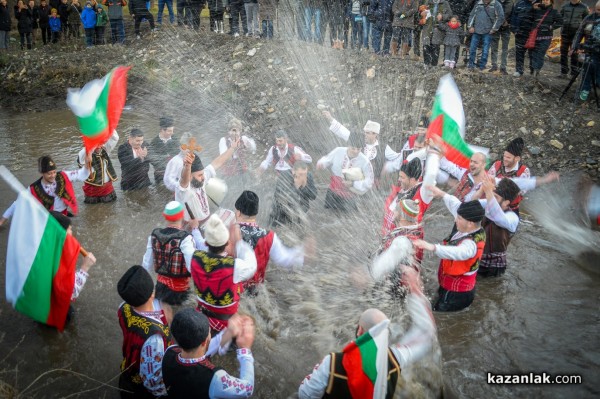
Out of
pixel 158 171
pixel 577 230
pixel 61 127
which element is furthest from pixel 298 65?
pixel 577 230

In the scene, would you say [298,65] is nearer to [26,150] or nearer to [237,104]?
[237,104]

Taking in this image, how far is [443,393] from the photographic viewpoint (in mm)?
4117

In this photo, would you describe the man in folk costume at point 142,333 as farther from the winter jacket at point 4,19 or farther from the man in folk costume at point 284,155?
the winter jacket at point 4,19

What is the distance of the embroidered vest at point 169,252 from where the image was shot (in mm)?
4227

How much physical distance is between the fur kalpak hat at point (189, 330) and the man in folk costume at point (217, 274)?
2.48 feet

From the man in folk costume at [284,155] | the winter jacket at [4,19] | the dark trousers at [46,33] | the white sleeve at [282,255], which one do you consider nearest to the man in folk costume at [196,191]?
the white sleeve at [282,255]

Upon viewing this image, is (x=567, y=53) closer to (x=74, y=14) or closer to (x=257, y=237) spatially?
(x=257, y=237)

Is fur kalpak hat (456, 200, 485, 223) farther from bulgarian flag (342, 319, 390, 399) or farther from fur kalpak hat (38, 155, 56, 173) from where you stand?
fur kalpak hat (38, 155, 56, 173)

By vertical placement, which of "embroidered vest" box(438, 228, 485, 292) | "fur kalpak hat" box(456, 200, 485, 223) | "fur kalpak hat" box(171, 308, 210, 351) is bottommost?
"embroidered vest" box(438, 228, 485, 292)

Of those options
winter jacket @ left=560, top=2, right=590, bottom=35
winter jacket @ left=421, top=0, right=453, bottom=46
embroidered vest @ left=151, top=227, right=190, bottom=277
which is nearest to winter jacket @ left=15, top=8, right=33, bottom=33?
winter jacket @ left=421, top=0, right=453, bottom=46

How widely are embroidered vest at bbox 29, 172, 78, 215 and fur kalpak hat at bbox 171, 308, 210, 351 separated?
14.2ft

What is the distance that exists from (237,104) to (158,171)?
14.6ft

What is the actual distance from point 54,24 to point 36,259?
52.9 feet

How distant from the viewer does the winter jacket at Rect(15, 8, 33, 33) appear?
16.0 meters
